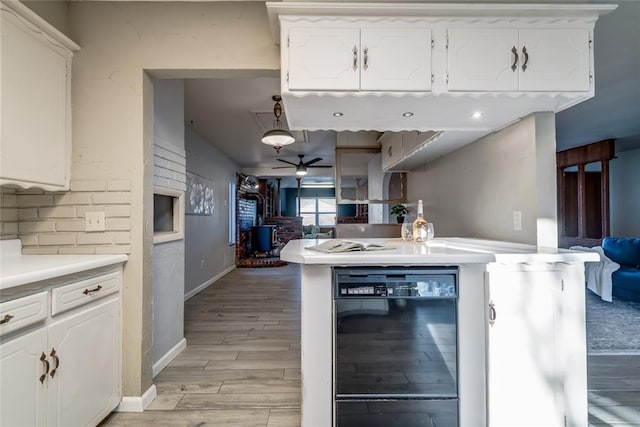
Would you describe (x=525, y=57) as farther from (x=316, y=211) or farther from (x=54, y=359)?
(x=316, y=211)

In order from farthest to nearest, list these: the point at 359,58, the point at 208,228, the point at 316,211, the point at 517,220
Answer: the point at 316,211, the point at 208,228, the point at 517,220, the point at 359,58

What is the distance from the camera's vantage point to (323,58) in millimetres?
1657

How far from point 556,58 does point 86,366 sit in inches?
116

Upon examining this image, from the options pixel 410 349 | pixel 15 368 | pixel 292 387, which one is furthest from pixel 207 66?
pixel 292 387

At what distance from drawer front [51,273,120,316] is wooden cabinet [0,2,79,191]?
0.60 m

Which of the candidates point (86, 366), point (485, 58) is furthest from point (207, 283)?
point (485, 58)

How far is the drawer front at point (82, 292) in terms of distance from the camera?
1.40 m

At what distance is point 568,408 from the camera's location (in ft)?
5.16

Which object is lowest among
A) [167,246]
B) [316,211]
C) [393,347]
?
[393,347]

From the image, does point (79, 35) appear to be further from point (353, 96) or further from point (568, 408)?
point (568, 408)

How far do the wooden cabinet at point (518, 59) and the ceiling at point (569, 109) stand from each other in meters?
0.71

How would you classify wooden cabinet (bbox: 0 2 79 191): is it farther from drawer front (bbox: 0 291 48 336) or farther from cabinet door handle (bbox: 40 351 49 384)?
cabinet door handle (bbox: 40 351 49 384)

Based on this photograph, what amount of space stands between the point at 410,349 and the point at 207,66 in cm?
203

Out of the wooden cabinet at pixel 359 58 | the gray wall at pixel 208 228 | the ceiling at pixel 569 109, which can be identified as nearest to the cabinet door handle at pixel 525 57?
the wooden cabinet at pixel 359 58
